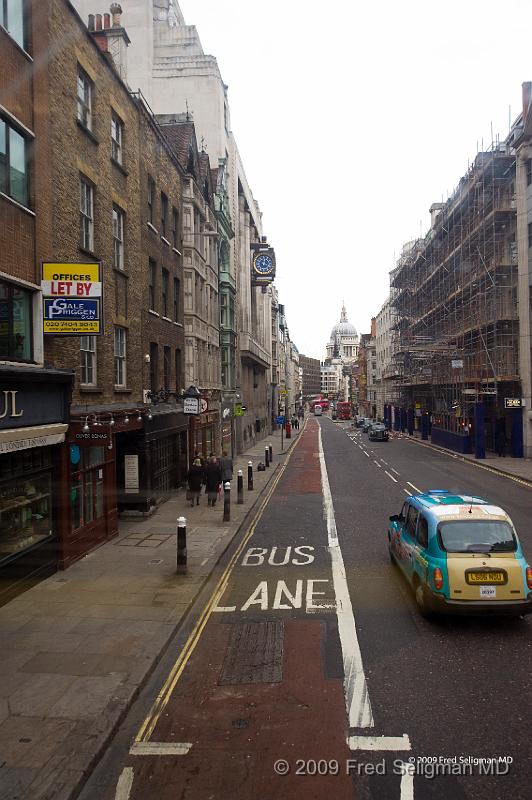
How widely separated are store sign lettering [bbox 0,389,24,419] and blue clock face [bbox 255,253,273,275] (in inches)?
1638

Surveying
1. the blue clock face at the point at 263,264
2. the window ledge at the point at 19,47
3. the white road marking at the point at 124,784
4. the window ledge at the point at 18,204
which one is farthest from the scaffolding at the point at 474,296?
the white road marking at the point at 124,784

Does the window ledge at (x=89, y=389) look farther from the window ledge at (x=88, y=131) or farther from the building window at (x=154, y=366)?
the window ledge at (x=88, y=131)

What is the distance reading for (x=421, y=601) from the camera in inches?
369

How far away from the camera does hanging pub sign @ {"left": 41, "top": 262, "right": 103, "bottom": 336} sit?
11688 millimetres

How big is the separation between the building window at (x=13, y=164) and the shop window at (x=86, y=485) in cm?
536

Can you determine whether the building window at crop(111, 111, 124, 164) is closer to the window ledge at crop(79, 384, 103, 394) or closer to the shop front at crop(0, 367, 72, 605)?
the window ledge at crop(79, 384, 103, 394)

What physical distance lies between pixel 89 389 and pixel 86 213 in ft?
14.5

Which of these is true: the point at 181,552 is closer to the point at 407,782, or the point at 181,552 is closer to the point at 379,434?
the point at 407,782

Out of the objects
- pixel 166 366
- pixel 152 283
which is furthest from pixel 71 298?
pixel 166 366

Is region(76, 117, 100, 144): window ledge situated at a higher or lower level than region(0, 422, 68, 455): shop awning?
higher

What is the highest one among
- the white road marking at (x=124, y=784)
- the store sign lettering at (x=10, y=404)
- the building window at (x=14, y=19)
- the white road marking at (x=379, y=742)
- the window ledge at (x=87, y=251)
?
the building window at (x=14, y=19)

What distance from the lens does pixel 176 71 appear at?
126 feet

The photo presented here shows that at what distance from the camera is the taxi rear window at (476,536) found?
29.7 feet

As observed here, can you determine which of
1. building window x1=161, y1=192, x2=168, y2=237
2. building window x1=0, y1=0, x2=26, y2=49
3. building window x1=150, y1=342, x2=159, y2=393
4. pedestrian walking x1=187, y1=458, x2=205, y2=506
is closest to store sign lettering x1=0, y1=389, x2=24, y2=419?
building window x1=0, y1=0, x2=26, y2=49
